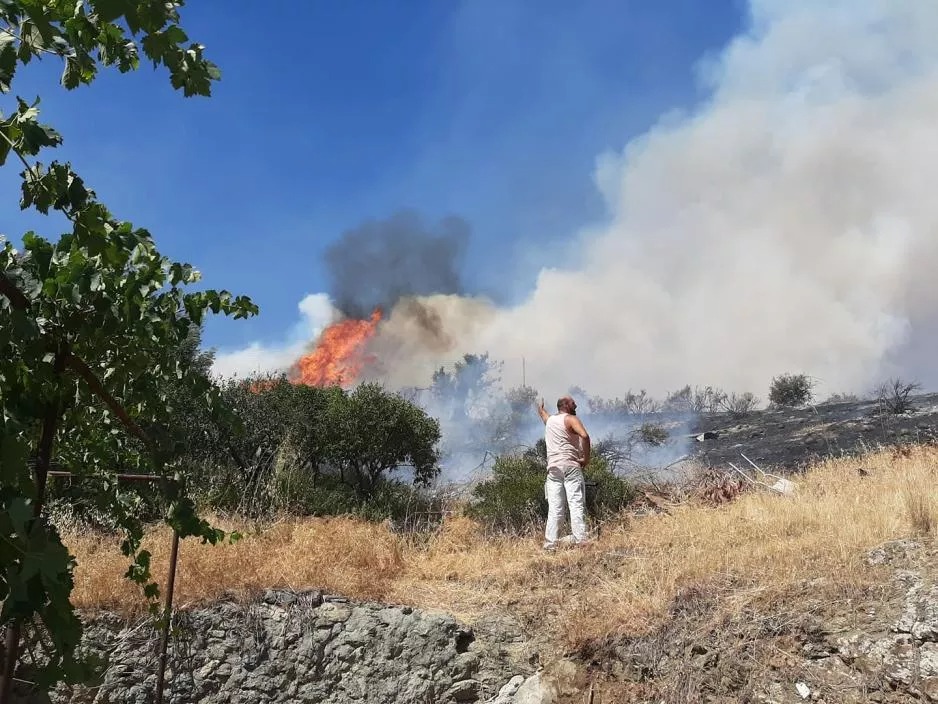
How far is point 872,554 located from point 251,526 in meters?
6.92

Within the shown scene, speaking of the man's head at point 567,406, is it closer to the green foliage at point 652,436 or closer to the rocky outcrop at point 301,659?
the rocky outcrop at point 301,659

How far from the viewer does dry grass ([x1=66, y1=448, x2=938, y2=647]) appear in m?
6.62

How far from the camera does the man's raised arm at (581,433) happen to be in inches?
355

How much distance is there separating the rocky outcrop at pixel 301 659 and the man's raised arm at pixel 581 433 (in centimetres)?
300

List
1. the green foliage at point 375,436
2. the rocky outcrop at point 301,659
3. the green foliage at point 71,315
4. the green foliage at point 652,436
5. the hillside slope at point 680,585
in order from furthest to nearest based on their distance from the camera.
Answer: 1. the green foliage at point 652,436
2. the green foliage at point 375,436
3. the rocky outcrop at point 301,659
4. the hillside slope at point 680,585
5. the green foliage at point 71,315

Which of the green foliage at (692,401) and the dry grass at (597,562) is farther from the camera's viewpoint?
the green foliage at (692,401)

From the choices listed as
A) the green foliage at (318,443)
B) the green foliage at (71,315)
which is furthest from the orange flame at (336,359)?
the green foliage at (71,315)

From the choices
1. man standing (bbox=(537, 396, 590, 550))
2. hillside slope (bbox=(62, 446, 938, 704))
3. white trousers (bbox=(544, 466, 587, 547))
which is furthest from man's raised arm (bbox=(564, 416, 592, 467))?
hillside slope (bbox=(62, 446, 938, 704))

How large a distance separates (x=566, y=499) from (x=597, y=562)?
56.9 inches

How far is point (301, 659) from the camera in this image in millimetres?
6766

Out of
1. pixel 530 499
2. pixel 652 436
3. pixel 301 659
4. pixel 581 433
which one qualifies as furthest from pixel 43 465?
pixel 652 436

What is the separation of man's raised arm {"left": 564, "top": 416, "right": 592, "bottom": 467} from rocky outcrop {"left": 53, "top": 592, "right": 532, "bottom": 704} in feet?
9.84

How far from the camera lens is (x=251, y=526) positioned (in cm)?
905

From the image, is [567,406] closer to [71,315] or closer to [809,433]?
[71,315]
